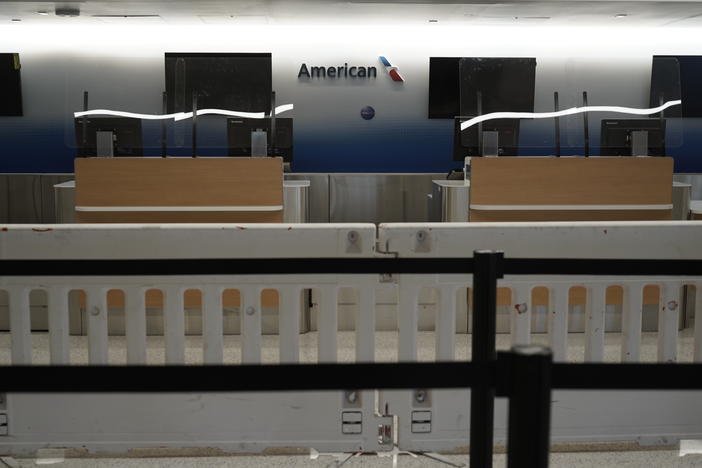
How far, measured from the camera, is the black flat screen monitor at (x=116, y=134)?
613 cm

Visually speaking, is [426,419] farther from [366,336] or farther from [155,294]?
[155,294]

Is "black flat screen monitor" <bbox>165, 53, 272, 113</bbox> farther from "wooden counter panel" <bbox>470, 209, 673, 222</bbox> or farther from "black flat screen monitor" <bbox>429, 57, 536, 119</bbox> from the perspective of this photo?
"wooden counter panel" <bbox>470, 209, 673, 222</bbox>

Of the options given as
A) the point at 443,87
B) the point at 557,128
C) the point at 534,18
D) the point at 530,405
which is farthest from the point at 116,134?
the point at 530,405

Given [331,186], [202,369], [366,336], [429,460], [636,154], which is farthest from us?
[331,186]

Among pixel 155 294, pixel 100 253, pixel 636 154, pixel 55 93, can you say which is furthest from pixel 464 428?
pixel 55 93

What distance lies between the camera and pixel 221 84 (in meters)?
6.33

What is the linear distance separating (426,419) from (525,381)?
161cm

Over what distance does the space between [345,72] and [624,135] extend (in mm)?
4048

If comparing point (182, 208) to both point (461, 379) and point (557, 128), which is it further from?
point (461, 379)

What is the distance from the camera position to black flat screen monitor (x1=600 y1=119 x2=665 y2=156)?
6.22 meters

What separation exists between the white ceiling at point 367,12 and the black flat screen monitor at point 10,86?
20.5 inches

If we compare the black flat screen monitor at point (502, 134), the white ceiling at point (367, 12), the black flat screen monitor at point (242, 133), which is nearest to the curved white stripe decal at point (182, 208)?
the black flat screen monitor at point (242, 133)

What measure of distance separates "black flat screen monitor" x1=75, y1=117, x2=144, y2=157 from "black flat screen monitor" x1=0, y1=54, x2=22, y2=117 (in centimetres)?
366

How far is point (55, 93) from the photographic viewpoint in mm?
9445
